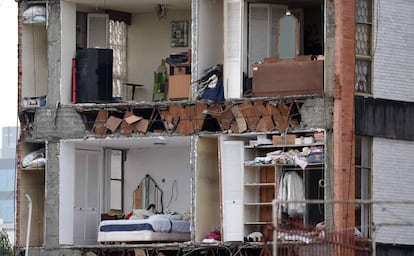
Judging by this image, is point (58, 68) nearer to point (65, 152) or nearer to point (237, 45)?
point (65, 152)

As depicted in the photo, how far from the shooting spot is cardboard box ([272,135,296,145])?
45156 millimetres

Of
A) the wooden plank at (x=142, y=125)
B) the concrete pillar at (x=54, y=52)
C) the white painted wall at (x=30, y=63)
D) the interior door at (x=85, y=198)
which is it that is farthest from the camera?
the white painted wall at (x=30, y=63)

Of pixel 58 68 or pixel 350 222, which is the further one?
pixel 58 68

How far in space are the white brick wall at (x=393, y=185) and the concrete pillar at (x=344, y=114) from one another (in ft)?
3.21

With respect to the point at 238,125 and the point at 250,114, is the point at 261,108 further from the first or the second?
the point at 238,125

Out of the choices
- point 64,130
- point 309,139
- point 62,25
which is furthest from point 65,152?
point 309,139

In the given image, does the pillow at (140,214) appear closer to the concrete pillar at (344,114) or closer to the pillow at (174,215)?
the pillow at (174,215)

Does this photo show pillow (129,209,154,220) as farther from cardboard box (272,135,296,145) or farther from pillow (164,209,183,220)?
cardboard box (272,135,296,145)

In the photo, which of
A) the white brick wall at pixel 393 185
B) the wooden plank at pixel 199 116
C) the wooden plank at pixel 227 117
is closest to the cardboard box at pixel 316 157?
the white brick wall at pixel 393 185

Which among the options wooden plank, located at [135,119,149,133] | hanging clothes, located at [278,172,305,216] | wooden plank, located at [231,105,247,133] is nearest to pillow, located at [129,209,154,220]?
wooden plank, located at [135,119,149,133]

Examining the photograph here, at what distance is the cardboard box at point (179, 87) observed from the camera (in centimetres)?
4778

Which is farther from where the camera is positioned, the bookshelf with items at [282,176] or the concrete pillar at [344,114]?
the bookshelf with items at [282,176]

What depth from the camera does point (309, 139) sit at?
44.8 meters

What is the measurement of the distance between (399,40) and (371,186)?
411 cm
